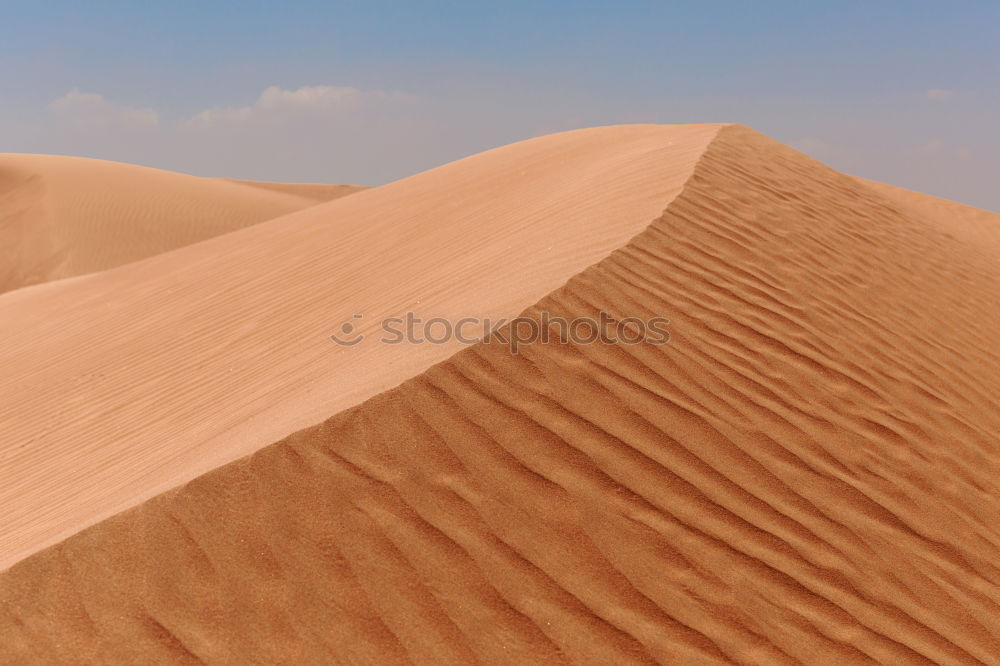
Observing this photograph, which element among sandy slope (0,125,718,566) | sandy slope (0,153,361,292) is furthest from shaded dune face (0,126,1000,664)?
sandy slope (0,153,361,292)

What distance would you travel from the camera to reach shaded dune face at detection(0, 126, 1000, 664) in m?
2.89

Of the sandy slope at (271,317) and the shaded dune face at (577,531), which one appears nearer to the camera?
the shaded dune face at (577,531)

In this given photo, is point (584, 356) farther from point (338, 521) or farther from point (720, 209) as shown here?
point (720, 209)

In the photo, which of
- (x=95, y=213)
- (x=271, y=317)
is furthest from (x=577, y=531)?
(x=95, y=213)

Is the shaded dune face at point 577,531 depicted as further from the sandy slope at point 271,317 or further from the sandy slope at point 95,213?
the sandy slope at point 95,213

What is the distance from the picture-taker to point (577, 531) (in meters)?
3.19

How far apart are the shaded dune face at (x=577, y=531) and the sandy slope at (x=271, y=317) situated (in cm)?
30

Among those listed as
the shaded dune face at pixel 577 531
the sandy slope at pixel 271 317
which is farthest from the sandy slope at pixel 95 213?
the shaded dune face at pixel 577 531

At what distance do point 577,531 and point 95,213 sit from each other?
100 ft

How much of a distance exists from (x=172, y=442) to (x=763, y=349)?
3076 mm

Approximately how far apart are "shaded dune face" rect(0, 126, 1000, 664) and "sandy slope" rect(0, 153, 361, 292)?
84.4 ft

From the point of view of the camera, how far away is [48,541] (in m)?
3.26

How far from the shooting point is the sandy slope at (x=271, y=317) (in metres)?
4.12

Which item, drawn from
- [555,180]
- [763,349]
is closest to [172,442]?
[763,349]
